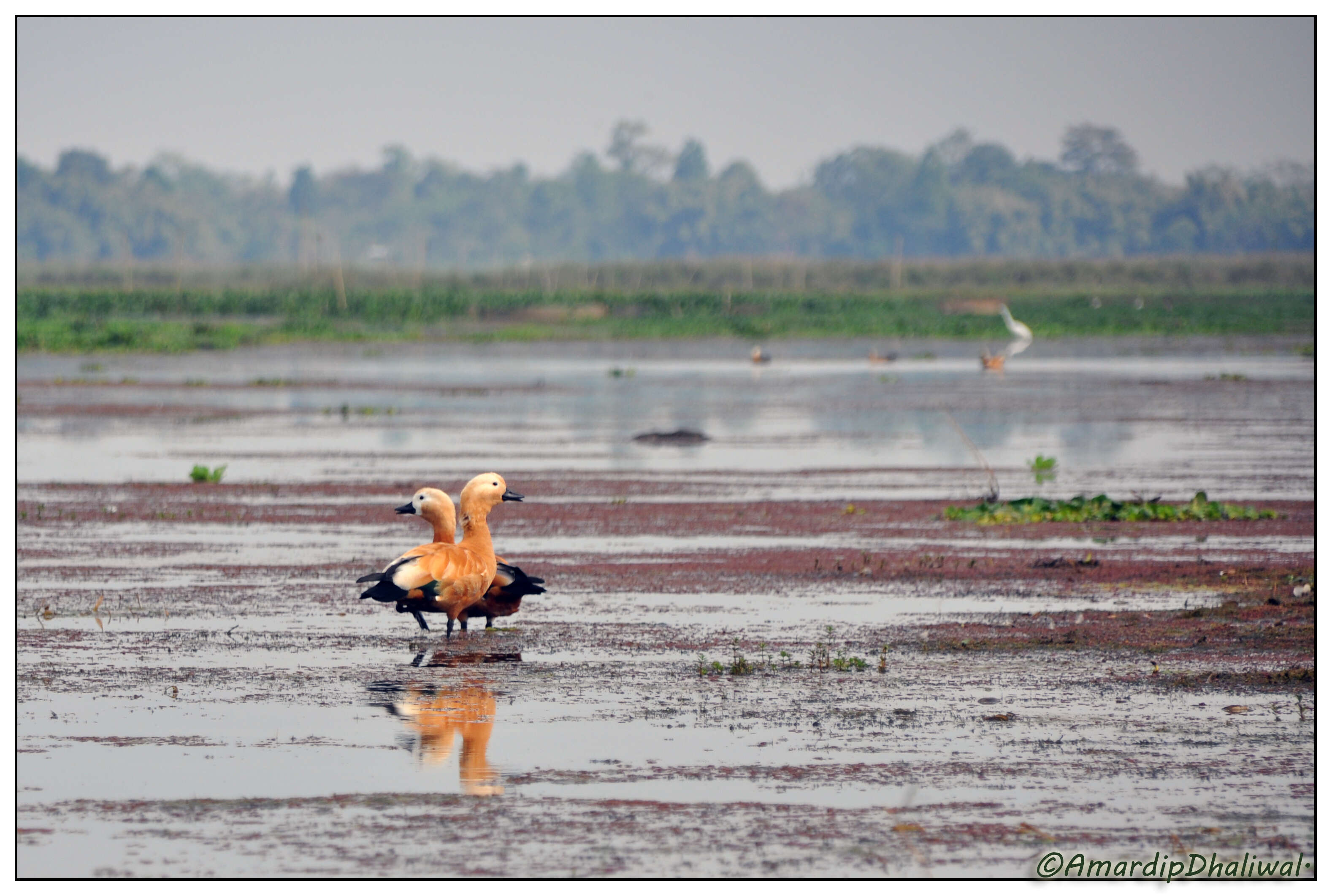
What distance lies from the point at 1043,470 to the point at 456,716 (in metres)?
13.3

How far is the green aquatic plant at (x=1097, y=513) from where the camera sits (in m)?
16.2

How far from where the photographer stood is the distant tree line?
16175 centimetres

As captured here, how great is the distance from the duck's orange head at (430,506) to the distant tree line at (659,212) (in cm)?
14487

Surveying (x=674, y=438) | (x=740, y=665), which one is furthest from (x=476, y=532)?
(x=674, y=438)

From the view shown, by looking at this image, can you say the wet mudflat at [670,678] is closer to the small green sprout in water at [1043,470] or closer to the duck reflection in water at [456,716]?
the duck reflection in water at [456,716]

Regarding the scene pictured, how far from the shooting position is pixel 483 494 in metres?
10.7

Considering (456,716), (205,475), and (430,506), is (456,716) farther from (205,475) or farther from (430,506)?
(205,475)

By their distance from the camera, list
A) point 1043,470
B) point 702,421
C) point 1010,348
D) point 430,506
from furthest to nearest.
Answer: point 1010,348 < point 702,421 < point 1043,470 < point 430,506

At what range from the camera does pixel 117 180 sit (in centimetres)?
16662

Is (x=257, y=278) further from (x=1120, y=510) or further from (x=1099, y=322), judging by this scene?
(x=1120, y=510)

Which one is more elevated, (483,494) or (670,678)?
(483,494)

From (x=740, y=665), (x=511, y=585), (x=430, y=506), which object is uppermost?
(x=430, y=506)

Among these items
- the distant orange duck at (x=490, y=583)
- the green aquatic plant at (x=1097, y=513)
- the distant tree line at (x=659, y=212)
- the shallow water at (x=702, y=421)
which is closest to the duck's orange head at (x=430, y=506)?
the distant orange duck at (x=490, y=583)

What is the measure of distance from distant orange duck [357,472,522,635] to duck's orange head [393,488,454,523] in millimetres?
15
